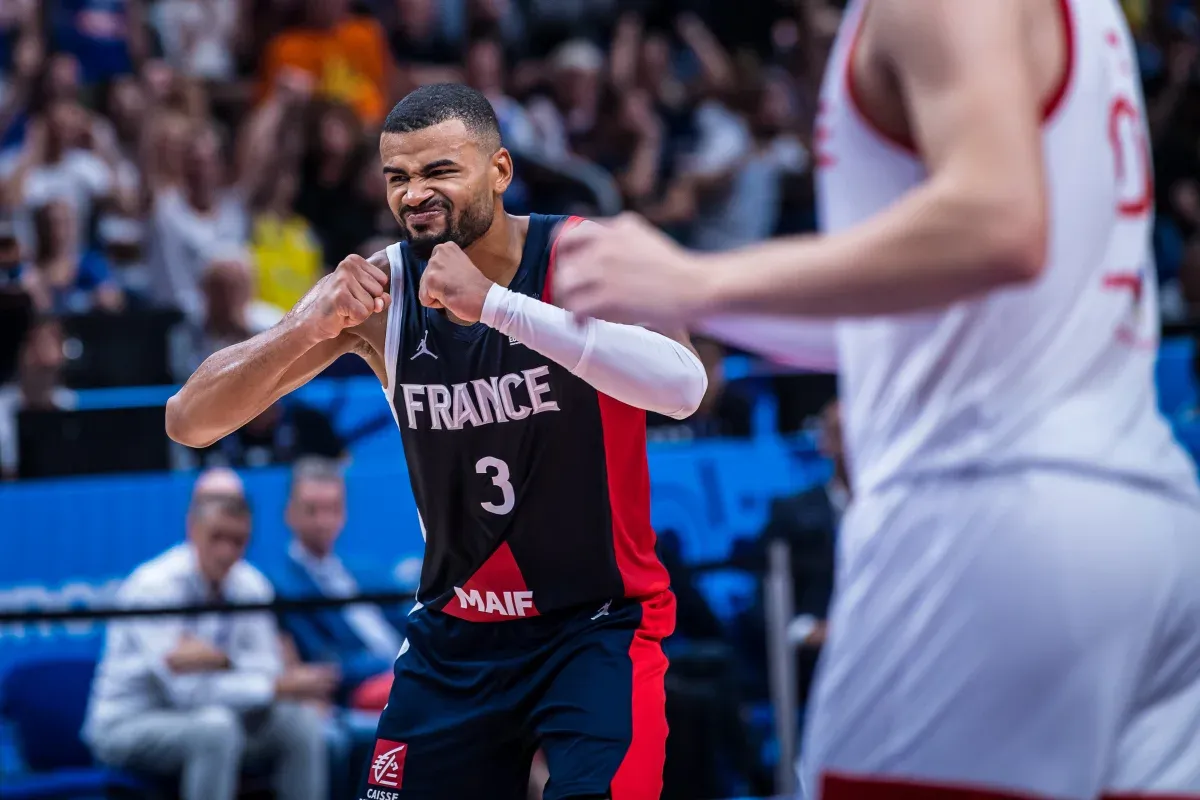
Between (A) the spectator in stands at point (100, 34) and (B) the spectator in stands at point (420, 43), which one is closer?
(A) the spectator in stands at point (100, 34)

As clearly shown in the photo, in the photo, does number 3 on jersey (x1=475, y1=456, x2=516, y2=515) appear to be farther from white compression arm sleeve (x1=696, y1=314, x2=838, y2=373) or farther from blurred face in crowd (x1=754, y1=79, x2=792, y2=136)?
blurred face in crowd (x1=754, y1=79, x2=792, y2=136)

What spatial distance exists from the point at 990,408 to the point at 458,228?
1.91m

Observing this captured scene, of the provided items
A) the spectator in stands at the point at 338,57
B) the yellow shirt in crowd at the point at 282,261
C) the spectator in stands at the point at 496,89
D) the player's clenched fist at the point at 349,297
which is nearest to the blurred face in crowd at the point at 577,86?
the spectator in stands at the point at 496,89

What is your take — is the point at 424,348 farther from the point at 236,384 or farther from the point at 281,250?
the point at 281,250

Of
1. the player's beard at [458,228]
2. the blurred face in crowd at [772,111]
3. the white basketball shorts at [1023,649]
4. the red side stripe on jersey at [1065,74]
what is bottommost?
the white basketball shorts at [1023,649]

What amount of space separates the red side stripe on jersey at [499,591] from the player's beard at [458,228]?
0.74 meters

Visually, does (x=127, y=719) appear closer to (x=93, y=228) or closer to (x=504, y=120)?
(x=93, y=228)

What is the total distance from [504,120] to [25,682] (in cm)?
637

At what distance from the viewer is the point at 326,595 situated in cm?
698

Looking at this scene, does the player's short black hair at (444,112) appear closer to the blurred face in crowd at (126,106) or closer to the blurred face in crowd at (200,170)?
the blurred face in crowd at (200,170)

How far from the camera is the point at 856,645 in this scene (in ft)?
6.58

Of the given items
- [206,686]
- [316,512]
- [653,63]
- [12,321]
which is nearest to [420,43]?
[653,63]

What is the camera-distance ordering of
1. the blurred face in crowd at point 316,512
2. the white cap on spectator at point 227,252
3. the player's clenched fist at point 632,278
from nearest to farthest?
the player's clenched fist at point 632,278, the blurred face in crowd at point 316,512, the white cap on spectator at point 227,252

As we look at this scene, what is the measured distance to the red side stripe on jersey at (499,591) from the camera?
361 centimetres
